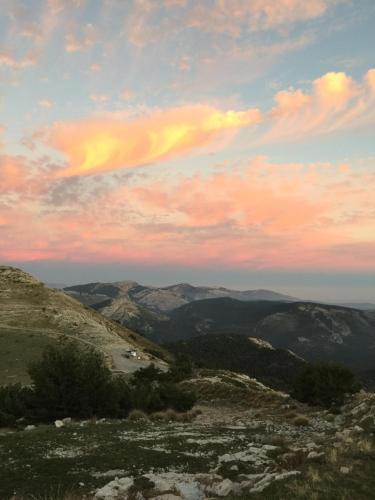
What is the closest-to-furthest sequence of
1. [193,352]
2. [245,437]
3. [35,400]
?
[245,437]
[35,400]
[193,352]

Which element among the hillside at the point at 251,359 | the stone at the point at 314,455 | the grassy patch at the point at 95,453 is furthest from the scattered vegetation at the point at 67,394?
the hillside at the point at 251,359

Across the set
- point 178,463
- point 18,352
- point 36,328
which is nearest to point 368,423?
point 178,463

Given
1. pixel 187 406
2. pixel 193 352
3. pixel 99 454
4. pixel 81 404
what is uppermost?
pixel 99 454

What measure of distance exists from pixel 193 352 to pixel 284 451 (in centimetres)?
16804

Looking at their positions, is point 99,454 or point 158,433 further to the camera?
point 158,433

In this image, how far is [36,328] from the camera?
281ft

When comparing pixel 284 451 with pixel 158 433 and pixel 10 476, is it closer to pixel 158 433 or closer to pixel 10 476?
pixel 158 433

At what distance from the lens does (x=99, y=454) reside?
16562mm

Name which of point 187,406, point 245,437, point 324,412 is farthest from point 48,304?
point 245,437

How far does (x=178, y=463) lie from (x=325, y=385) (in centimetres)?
2996

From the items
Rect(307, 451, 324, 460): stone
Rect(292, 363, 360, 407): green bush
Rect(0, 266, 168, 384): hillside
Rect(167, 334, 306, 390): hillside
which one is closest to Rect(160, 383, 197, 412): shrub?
Rect(292, 363, 360, 407): green bush

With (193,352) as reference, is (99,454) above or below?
above

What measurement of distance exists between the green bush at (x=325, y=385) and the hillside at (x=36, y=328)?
3423cm

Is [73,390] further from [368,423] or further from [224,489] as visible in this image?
[224,489]
